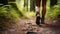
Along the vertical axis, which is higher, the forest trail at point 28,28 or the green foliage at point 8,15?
the green foliage at point 8,15

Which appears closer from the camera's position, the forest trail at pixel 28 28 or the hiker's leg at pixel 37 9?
the forest trail at pixel 28 28

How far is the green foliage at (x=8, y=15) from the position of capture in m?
2.09

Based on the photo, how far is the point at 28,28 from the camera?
82.2 inches

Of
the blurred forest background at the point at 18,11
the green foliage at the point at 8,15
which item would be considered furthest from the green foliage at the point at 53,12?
the green foliage at the point at 8,15

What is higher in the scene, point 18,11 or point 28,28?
point 18,11

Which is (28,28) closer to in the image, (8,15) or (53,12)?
(8,15)

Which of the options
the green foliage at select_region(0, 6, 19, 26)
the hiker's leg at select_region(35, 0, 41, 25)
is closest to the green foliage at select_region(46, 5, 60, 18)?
the hiker's leg at select_region(35, 0, 41, 25)

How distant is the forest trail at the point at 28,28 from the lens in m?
2.05

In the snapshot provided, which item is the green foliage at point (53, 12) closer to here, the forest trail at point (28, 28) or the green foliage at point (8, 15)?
the forest trail at point (28, 28)

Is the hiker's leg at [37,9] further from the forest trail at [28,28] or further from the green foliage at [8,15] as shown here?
the green foliage at [8,15]

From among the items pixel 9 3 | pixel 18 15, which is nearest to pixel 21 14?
pixel 18 15

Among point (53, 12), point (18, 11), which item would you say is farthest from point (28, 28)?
point (53, 12)

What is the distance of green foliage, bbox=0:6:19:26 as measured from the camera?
2.09m

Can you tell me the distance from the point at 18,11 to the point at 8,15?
0.14 meters
